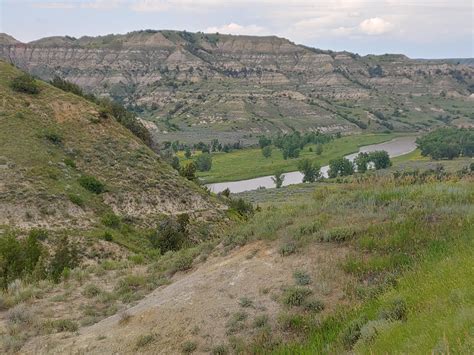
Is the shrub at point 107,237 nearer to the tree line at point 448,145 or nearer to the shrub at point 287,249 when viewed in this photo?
the shrub at point 287,249

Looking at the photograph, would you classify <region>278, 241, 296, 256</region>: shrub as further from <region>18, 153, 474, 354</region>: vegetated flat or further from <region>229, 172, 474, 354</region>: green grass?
<region>229, 172, 474, 354</region>: green grass

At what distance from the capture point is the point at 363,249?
34.7ft

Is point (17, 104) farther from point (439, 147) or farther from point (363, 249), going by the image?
point (439, 147)

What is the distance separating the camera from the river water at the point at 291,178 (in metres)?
98.4

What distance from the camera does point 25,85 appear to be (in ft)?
143

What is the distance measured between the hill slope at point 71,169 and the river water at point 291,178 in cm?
4335

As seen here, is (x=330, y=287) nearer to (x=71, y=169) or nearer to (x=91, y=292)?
(x=91, y=292)

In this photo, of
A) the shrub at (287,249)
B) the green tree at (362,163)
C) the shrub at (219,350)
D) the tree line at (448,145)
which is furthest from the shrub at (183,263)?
the tree line at (448,145)

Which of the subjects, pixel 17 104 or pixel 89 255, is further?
pixel 17 104

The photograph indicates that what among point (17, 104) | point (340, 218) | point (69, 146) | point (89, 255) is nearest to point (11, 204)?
point (89, 255)

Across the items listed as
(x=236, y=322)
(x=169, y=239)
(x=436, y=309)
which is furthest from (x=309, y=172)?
(x=436, y=309)

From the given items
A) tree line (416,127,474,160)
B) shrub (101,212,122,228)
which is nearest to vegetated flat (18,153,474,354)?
shrub (101,212,122,228)

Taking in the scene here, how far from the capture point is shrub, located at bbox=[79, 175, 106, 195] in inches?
1388

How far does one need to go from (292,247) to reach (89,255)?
58.3ft
